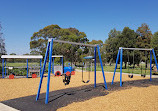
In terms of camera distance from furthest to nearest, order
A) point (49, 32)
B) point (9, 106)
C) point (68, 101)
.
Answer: point (49, 32) → point (68, 101) → point (9, 106)

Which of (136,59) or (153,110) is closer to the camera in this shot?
(153,110)

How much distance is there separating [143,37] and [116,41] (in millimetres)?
13777

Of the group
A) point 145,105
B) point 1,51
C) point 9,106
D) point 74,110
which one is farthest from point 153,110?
point 1,51

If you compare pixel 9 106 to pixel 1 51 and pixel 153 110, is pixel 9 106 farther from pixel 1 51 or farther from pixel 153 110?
pixel 1 51

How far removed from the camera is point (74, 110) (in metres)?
4.69

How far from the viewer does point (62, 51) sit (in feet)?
91.9

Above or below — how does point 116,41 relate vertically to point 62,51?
above

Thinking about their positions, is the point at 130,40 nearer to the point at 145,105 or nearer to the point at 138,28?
the point at 138,28

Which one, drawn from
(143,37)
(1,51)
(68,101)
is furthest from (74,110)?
(143,37)

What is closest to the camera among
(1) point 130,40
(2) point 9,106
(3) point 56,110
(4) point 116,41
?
(3) point 56,110

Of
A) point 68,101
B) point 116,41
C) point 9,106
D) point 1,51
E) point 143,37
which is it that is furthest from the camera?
point 143,37

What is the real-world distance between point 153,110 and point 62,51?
24086 millimetres

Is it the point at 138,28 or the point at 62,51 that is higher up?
the point at 138,28

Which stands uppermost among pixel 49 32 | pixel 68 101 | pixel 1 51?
pixel 49 32
